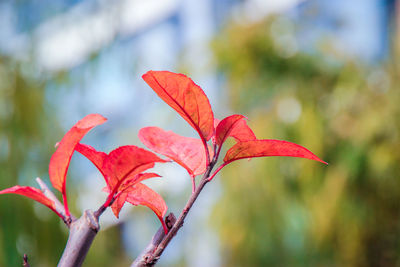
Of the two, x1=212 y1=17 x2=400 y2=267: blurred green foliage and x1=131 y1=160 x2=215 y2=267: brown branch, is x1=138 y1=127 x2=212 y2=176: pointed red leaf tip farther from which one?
x1=212 y1=17 x2=400 y2=267: blurred green foliage

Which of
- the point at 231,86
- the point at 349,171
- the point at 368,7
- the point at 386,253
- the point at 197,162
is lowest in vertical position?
the point at 386,253

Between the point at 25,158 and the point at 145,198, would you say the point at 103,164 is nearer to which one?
the point at 145,198

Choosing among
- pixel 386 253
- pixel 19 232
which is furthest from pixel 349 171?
pixel 19 232

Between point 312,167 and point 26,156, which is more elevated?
point 26,156

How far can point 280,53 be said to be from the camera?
125 cm

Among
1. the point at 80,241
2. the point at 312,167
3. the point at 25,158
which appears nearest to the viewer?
the point at 80,241

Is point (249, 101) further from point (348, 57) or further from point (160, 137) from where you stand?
point (160, 137)

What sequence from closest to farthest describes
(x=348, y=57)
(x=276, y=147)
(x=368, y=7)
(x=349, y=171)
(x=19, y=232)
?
(x=276, y=147), (x=19, y=232), (x=349, y=171), (x=348, y=57), (x=368, y=7)

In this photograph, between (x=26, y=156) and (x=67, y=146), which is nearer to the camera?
(x=67, y=146)

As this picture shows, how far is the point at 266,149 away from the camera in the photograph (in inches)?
5.6

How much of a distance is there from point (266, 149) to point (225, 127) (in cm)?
2

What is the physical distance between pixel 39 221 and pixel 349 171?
2.40 ft

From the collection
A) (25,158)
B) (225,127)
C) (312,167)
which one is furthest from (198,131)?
(312,167)

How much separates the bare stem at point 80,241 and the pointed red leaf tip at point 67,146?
0.07ft
